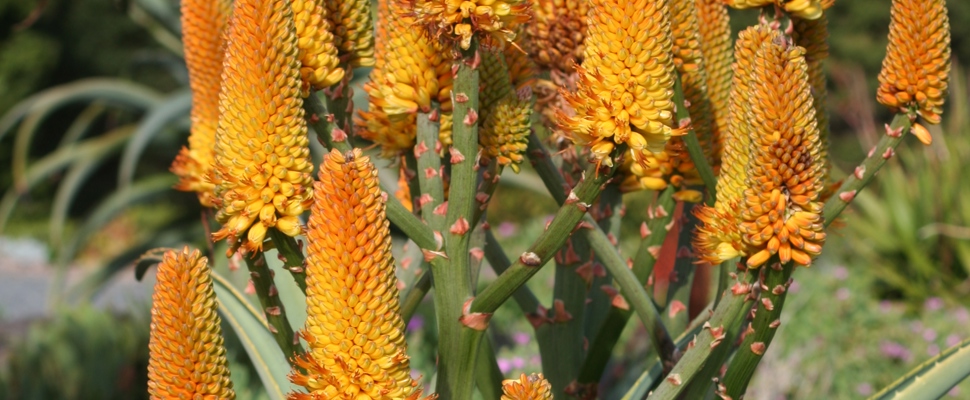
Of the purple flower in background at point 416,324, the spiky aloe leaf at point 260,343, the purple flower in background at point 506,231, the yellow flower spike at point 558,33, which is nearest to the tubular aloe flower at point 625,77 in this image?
the yellow flower spike at point 558,33

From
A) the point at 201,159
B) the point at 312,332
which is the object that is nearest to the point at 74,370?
the point at 201,159

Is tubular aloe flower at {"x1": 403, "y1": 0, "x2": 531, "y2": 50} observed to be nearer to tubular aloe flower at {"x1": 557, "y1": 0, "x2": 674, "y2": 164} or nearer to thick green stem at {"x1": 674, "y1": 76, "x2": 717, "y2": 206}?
tubular aloe flower at {"x1": 557, "y1": 0, "x2": 674, "y2": 164}

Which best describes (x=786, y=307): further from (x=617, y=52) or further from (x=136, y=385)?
(x=617, y=52)

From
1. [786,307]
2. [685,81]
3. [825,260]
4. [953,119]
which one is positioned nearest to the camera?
[685,81]

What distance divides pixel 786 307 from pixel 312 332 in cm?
284

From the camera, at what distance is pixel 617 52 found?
→ 2.19 feet

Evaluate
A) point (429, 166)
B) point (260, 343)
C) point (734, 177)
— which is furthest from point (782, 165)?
point (260, 343)

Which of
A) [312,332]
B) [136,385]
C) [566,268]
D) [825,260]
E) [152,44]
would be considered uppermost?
[152,44]

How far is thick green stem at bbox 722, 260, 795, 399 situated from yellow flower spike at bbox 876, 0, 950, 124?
21 centimetres

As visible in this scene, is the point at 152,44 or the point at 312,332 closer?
the point at 312,332

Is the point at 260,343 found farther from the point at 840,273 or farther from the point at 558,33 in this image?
the point at 840,273

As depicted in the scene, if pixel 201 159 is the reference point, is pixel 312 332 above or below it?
below

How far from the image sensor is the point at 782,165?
70 cm

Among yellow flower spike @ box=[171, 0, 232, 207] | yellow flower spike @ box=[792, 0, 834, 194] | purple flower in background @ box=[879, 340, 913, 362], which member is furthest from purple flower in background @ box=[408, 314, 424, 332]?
yellow flower spike @ box=[792, 0, 834, 194]
